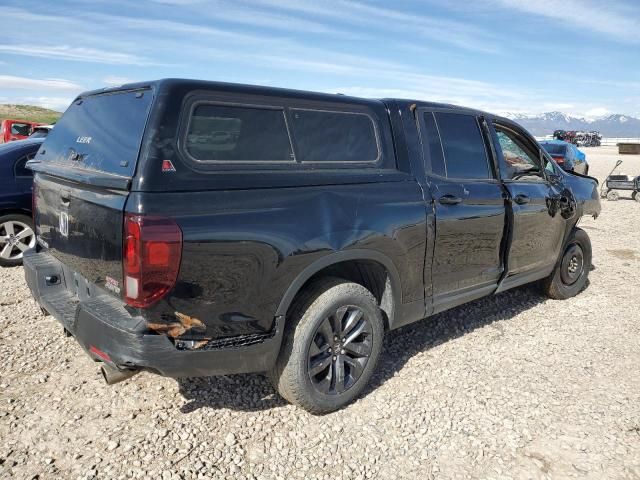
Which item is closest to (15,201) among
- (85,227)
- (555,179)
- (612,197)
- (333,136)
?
(85,227)

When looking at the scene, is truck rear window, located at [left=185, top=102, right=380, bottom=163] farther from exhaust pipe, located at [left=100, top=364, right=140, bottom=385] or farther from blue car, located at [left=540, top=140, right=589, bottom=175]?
blue car, located at [left=540, top=140, right=589, bottom=175]

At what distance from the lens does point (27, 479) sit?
2574 millimetres

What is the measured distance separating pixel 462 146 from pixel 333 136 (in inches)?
53.0

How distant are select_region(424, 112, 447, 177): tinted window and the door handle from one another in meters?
0.18

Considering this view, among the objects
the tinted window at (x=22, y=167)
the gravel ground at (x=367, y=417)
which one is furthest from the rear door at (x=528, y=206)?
the tinted window at (x=22, y=167)

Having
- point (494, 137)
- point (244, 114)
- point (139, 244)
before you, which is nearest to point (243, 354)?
point (139, 244)

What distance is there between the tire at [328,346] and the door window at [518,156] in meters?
2.12

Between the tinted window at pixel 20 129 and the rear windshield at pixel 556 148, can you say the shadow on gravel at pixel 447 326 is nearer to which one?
the rear windshield at pixel 556 148

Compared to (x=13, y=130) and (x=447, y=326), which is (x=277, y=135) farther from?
(x=13, y=130)

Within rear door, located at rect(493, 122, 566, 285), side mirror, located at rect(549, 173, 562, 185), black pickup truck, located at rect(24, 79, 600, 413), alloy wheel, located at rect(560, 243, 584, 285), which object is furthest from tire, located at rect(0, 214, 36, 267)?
alloy wheel, located at rect(560, 243, 584, 285)

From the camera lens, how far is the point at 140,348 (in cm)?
248

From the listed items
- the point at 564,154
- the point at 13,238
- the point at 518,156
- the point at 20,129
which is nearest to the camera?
the point at 518,156

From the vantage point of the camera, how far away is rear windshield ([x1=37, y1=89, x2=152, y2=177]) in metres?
2.56

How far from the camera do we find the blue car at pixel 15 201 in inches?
Answer: 235
